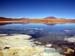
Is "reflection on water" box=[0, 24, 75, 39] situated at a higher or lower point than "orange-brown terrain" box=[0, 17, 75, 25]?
lower

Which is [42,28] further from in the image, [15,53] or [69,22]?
[15,53]

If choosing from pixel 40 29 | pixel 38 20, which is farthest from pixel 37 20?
pixel 40 29

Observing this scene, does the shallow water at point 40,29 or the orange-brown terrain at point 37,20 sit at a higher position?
the orange-brown terrain at point 37,20

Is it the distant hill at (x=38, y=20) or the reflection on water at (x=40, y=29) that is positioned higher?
the distant hill at (x=38, y=20)

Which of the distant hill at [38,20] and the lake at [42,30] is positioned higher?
the distant hill at [38,20]

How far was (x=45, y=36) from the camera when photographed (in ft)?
5.71

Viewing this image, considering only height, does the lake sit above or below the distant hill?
below

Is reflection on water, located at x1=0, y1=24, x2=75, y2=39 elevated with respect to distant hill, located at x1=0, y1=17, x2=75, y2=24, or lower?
lower

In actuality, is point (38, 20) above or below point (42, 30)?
above

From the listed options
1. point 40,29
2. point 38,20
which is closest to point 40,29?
point 40,29

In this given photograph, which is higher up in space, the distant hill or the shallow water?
the distant hill

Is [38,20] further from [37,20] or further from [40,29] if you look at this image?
[40,29]

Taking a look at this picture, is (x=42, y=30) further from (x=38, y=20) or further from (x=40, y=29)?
(x=38, y=20)

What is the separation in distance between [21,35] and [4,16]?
0.32 metres
